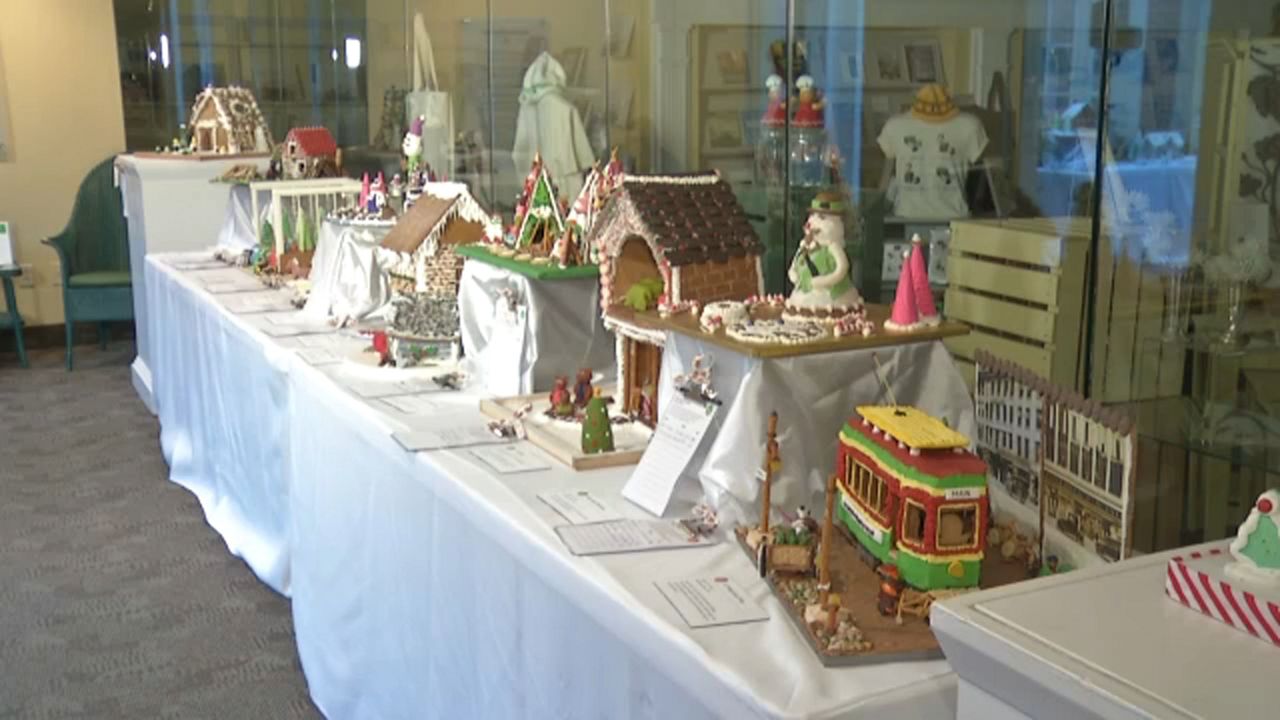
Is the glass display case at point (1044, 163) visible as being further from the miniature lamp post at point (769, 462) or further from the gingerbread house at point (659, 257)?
the miniature lamp post at point (769, 462)

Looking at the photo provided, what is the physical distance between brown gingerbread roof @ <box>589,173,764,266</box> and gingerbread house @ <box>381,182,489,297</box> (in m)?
0.80

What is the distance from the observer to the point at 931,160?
2379 mm

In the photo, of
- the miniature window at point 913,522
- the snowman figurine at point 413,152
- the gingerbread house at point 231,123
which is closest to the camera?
the miniature window at point 913,522

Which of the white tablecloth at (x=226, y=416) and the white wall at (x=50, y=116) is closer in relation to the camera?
the white tablecloth at (x=226, y=416)

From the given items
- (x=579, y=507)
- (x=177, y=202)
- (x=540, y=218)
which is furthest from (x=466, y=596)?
(x=177, y=202)

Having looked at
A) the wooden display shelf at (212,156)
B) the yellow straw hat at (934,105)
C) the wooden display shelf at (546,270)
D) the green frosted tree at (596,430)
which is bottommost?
the green frosted tree at (596,430)

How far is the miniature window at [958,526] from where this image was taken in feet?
4.62

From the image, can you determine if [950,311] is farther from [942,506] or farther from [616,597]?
[616,597]

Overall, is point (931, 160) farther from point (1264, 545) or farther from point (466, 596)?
point (1264, 545)

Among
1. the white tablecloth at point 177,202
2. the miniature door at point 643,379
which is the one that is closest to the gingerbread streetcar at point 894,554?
the miniature door at point 643,379

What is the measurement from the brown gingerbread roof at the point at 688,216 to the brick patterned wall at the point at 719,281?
0.04 ft

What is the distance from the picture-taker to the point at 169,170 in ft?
16.3

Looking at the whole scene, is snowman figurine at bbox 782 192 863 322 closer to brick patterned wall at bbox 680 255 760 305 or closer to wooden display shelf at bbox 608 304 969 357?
wooden display shelf at bbox 608 304 969 357

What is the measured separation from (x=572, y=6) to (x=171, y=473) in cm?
231
